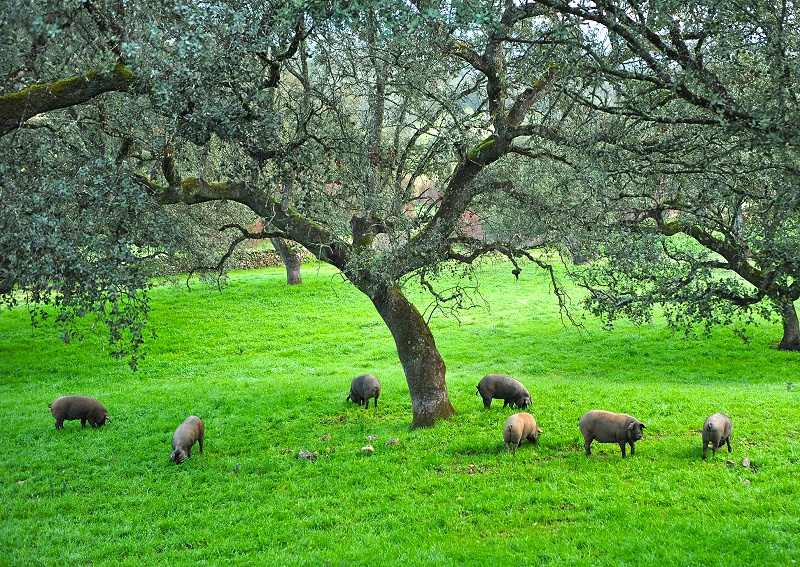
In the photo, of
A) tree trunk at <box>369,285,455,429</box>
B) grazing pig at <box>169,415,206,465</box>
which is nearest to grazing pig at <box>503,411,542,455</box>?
tree trunk at <box>369,285,455,429</box>

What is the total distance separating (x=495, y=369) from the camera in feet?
78.8

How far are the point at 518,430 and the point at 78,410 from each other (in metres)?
12.1

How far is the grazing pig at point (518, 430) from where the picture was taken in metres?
13.5

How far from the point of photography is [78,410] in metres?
17.6

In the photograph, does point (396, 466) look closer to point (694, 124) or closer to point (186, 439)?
point (186, 439)

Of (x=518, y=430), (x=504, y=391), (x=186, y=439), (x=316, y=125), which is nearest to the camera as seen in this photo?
(x=518, y=430)

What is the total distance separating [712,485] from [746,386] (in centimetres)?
1052

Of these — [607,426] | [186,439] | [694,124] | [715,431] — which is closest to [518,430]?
[607,426]

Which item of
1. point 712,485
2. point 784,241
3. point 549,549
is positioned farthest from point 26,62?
point 712,485

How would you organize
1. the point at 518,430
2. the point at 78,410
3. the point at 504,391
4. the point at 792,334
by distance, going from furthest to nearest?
the point at 792,334
the point at 78,410
the point at 504,391
the point at 518,430

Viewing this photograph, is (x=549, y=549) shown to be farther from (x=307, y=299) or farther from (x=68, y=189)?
(x=307, y=299)

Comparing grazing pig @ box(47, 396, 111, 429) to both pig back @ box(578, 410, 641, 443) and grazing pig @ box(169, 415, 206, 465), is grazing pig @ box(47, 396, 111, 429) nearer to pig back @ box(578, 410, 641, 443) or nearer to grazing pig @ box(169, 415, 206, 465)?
grazing pig @ box(169, 415, 206, 465)

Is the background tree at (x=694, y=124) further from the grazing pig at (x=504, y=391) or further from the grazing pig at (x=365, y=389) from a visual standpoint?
the grazing pig at (x=365, y=389)

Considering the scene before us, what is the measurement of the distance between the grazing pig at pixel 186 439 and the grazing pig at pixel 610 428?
28.8ft
